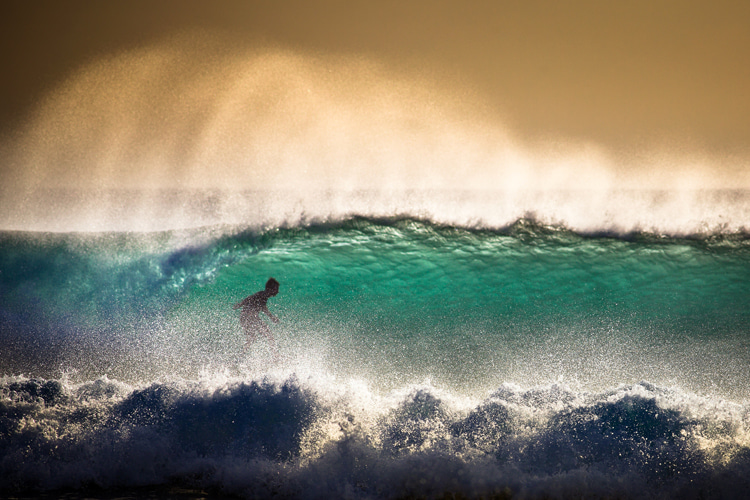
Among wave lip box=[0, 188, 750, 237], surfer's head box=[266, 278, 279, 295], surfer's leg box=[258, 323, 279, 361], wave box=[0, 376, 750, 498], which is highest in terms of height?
wave lip box=[0, 188, 750, 237]

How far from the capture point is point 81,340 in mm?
5398

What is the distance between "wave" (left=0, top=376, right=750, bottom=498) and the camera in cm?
329

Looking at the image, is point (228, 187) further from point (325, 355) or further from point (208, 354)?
point (325, 355)

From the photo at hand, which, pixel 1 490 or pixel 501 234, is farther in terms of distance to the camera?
pixel 501 234

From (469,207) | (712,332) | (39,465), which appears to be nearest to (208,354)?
(39,465)

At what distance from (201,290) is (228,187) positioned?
1.60 m

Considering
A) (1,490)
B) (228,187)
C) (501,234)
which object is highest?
(228,187)

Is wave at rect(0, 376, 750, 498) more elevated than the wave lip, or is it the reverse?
the wave lip

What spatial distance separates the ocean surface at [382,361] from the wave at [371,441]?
0.02m

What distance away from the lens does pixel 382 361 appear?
4.76 meters

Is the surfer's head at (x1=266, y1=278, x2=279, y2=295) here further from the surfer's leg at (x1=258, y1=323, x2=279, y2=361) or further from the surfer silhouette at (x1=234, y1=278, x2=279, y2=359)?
the surfer's leg at (x1=258, y1=323, x2=279, y2=361)

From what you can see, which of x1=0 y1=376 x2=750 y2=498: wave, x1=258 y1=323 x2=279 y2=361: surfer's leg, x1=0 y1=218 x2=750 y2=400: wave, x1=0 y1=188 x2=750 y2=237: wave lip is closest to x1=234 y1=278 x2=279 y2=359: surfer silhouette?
x1=258 y1=323 x2=279 y2=361: surfer's leg

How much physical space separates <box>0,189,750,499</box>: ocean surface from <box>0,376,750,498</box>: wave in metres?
0.02

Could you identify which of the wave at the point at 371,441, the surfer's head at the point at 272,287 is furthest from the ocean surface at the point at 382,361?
the surfer's head at the point at 272,287
